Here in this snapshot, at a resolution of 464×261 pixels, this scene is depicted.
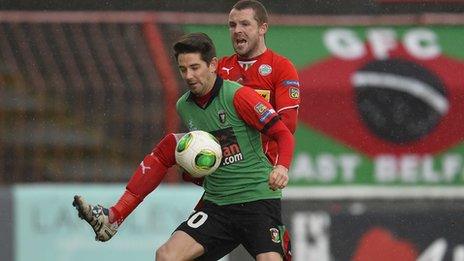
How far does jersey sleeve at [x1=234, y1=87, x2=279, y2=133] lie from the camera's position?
7098 mm

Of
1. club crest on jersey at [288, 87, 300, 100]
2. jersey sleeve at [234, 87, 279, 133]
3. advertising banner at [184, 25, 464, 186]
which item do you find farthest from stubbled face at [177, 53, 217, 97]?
advertising banner at [184, 25, 464, 186]

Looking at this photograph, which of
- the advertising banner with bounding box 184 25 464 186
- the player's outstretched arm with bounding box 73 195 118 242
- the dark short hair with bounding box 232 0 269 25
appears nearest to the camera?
the player's outstretched arm with bounding box 73 195 118 242

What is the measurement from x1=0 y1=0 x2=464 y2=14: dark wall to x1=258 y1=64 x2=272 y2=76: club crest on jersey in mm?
3306

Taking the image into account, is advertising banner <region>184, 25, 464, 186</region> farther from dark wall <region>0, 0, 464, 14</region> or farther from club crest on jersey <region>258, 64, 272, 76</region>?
club crest on jersey <region>258, 64, 272, 76</region>

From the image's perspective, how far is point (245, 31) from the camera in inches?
308

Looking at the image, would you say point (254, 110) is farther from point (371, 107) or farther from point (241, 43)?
point (371, 107)

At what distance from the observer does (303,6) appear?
11.4 m

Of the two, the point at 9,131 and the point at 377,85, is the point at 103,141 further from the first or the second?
the point at 377,85

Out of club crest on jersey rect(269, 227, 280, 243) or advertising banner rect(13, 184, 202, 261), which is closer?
club crest on jersey rect(269, 227, 280, 243)

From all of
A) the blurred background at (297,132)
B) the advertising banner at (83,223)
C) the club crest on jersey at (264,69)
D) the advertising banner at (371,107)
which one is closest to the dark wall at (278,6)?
the blurred background at (297,132)

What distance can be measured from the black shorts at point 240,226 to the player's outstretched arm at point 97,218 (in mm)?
392

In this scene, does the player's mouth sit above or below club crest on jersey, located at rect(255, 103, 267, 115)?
above

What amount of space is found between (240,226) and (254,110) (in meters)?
0.65

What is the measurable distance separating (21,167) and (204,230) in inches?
114
